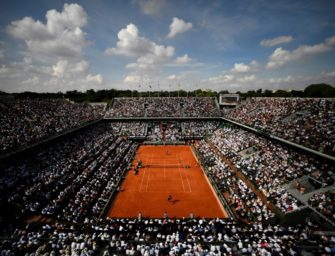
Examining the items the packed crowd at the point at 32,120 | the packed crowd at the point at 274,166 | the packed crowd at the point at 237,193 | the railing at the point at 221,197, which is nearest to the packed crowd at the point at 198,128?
the packed crowd at the point at 274,166

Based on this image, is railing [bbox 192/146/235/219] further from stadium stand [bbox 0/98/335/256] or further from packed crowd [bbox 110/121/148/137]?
packed crowd [bbox 110/121/148/137]

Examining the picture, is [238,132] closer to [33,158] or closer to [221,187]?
[221,187]

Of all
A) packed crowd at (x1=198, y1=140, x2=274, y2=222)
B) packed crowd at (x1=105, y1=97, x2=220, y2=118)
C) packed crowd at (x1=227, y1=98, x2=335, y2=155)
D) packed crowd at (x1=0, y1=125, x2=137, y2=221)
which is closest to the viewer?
packed crowd at (x1=0, y1=125, x2=137, y2=221)

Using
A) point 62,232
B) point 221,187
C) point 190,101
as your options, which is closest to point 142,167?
point 221,187

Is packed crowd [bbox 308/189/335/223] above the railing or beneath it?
above

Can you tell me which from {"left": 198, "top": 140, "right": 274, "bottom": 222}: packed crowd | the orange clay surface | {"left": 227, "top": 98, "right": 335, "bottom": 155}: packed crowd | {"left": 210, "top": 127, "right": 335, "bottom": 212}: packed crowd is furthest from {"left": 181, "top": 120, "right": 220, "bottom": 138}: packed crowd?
{"left": 198, "top": 140, "right": 274, "bottom": 222}: packed crowd

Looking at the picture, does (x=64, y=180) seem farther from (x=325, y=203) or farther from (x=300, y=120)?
(x=300, y=120)
